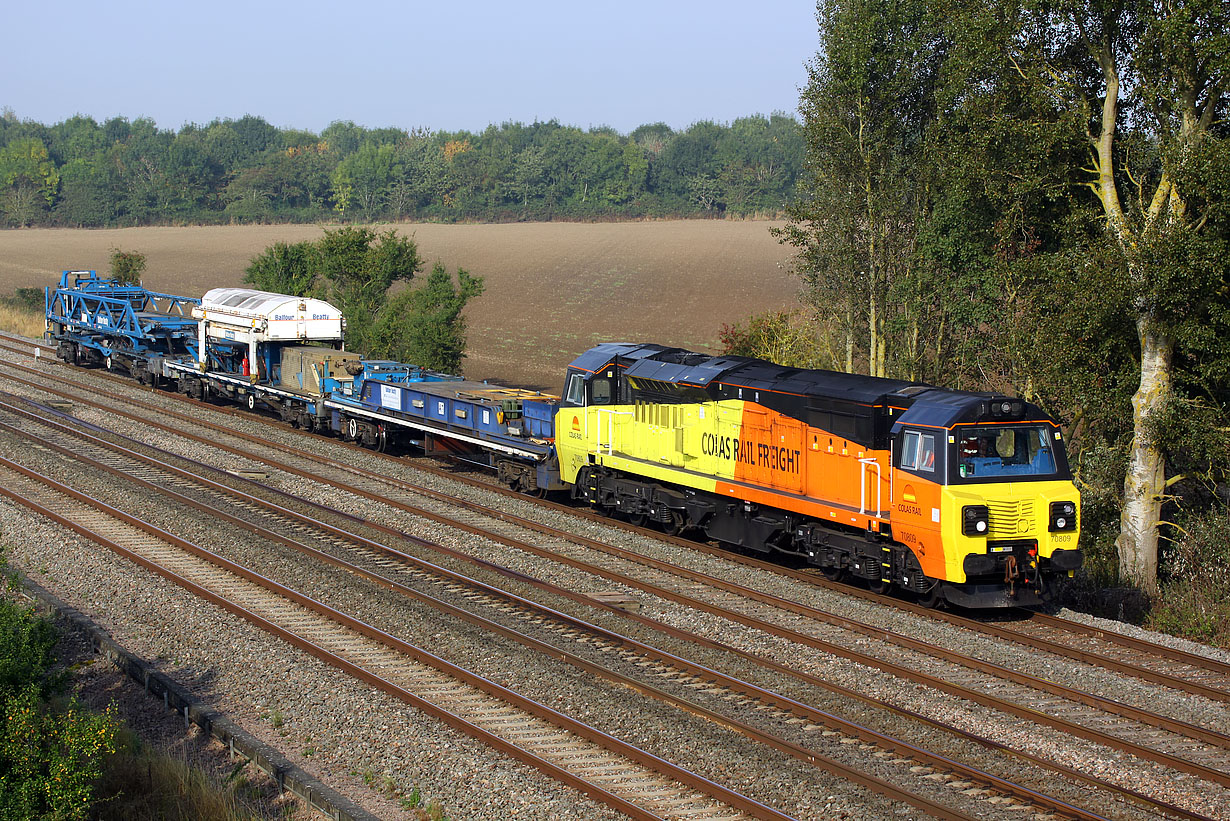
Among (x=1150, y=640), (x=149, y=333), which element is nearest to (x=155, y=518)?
(x=1150, y=640)

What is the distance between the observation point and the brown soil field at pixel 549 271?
55003 mm

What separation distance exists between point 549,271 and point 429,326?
4353 cm

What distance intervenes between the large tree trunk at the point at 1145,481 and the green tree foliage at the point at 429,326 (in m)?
24.2

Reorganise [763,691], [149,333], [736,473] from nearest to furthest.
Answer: [763,691] < [736,473] < [149,333]

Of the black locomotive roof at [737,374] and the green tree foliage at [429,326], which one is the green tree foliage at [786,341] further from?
the green tree foliage at [429,326]

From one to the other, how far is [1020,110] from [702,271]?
185 ft

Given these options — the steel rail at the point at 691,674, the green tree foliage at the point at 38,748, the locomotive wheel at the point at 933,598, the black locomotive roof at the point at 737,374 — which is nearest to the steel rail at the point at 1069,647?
the locomotive wheel at the point at 933,598

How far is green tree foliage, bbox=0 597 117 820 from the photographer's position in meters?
8.30

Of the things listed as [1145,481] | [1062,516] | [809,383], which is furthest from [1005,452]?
[1145,481]

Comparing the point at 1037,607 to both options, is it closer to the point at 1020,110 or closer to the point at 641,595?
the point at 641,595

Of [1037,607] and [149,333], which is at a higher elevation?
[149,333]

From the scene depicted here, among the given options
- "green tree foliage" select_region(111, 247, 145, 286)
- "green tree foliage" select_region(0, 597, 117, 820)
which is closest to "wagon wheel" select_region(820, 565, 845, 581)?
"green tree foliage" select_region(0, 597, 117, 820)

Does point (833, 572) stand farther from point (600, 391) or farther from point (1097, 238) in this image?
point (1097, 238)

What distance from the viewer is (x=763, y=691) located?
39.7ft
